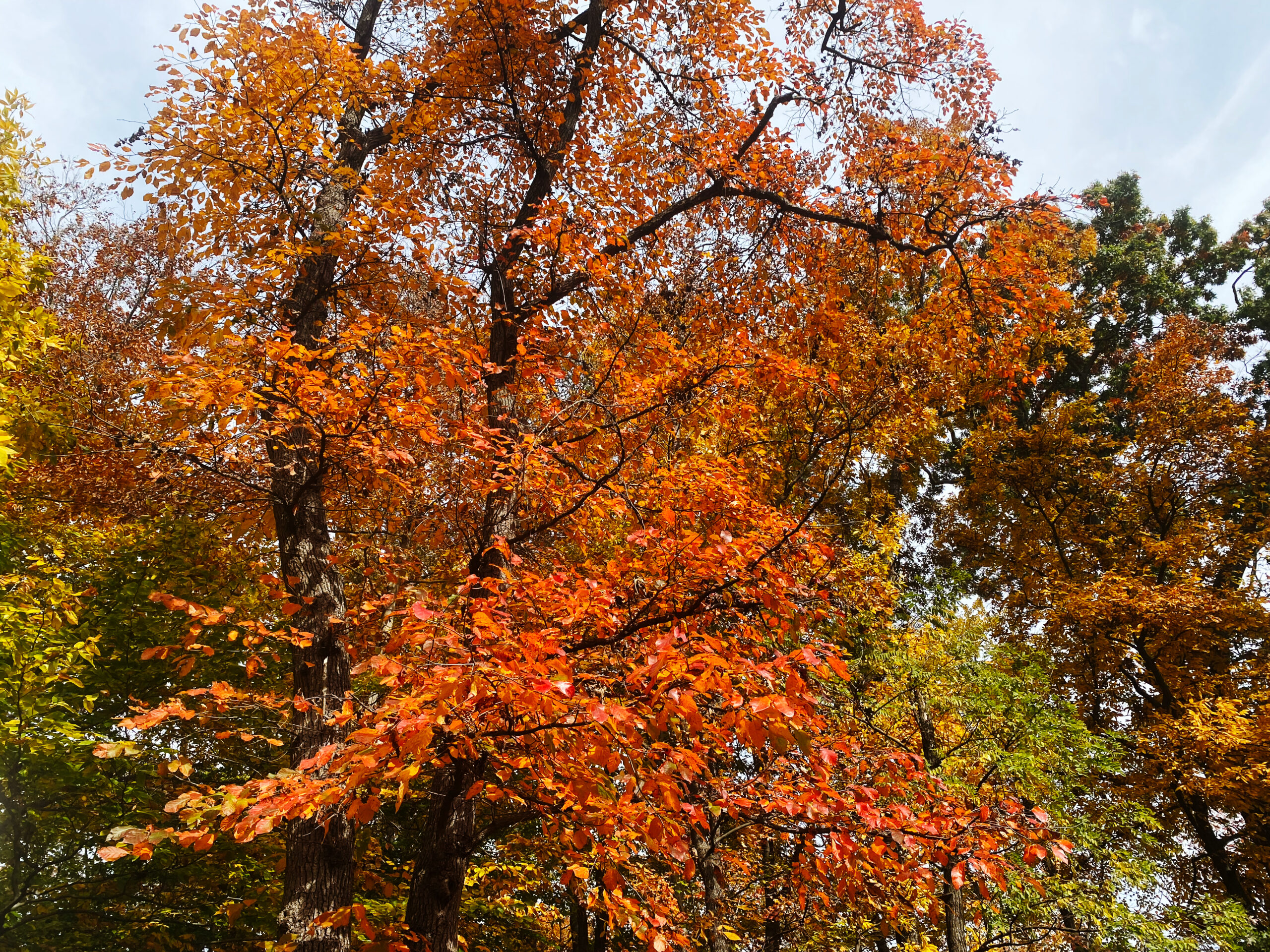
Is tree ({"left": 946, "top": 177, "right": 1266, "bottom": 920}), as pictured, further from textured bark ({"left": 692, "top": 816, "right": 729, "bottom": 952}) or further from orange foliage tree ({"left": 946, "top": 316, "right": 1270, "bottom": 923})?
textured bark ({"left": 692, "top": 816, "right": 729, "bottom": 952})

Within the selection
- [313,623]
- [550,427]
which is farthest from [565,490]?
[313,623]

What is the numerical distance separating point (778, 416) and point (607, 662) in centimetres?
989

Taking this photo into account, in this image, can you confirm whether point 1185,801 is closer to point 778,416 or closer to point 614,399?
point 778,416

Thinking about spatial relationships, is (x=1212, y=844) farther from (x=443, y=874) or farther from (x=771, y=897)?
(x=443, y=874)

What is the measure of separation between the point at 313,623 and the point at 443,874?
196 cm

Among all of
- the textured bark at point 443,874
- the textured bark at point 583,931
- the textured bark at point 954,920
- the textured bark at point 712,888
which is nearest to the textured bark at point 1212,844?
the textured bark at point 954,920

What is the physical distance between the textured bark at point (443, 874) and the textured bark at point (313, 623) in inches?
17.4

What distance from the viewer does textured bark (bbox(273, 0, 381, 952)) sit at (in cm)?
426

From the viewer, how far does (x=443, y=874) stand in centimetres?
455

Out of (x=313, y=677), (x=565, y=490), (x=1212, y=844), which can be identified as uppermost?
(x=565, y=490)

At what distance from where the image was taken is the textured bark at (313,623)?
4258 millimetres

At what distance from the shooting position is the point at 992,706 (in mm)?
8703

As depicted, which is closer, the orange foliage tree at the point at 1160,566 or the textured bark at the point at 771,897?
the textured bark at the point at 771,897

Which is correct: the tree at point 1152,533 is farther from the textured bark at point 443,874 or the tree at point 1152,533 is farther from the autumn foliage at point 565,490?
the textured bark at point 443,874
